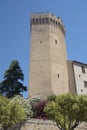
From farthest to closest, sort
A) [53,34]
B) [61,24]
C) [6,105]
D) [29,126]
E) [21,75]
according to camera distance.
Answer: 1. [61,24]
2. [53,34]
3. [21,75]
4. [29,126]
5. [6,105]

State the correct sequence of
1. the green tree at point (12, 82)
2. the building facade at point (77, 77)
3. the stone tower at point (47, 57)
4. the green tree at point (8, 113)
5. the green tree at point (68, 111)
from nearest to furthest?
the green tree at point (8, 113)
the green tree at point (68, 111)
the green tree at point (12, 82)
the stone tower at point (47, 57)
the building facade at point (77, 77)

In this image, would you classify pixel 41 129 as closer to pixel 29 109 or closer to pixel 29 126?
pixel 29 126

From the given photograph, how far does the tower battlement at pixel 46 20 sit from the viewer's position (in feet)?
171

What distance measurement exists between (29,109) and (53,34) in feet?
69.2

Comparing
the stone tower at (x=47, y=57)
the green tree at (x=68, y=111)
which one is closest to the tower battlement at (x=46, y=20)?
the stone tower at (x=47, y=57)

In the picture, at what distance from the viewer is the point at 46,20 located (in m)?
Result: 52.1

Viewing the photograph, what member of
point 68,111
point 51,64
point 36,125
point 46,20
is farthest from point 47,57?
point 68,111

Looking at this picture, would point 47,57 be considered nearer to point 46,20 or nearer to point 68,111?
point 46,20

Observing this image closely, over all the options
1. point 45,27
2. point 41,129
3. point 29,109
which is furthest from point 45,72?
Result: point 41,129

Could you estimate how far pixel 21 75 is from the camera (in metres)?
44.5

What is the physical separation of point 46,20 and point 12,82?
14922 mm

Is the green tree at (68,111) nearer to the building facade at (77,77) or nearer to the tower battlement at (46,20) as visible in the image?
the building facade at (77,77)

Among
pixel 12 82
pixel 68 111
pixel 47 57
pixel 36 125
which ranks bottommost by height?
pixel 36 125

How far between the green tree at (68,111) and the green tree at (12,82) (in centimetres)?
1723
